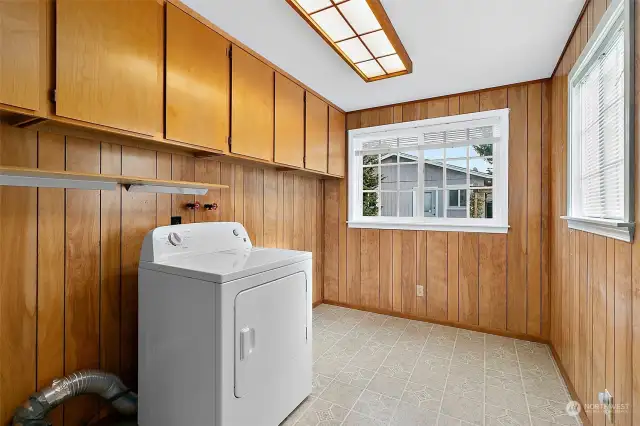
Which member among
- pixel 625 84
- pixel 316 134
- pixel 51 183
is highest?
pixel 316 134

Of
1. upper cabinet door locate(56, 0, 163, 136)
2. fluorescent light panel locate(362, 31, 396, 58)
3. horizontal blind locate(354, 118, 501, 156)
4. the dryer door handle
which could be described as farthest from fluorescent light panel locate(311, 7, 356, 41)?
the dryer door handle

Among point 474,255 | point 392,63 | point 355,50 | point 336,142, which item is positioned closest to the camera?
point 355,50

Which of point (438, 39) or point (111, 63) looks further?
point (438, 39)

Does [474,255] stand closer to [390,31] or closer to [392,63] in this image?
[392,63]

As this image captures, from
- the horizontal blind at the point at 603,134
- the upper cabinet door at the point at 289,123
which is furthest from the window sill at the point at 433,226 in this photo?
the upper cabinet door at the point at 289,123

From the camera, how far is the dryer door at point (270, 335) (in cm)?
149

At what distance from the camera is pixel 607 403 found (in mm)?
1416

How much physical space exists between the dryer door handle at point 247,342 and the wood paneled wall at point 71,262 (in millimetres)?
894

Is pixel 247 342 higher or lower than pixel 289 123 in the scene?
lower

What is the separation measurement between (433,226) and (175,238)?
256 cm

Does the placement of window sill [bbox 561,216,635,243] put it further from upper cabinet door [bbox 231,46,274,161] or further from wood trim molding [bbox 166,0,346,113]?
wood trim molding [bbox 166,0,346,113]

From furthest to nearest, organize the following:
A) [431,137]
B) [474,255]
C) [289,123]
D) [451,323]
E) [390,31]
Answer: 1. [431,137]
2. [451,323]
3. [474,255]
4. [289,123]
5. [390,31]

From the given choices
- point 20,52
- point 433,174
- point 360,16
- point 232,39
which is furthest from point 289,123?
point 20,52

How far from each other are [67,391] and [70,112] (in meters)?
1.34
